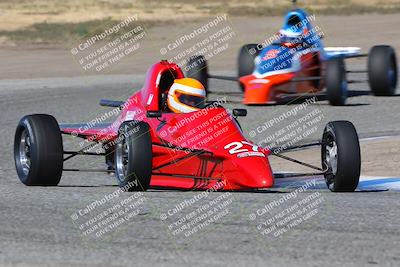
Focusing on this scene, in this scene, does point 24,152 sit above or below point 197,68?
above

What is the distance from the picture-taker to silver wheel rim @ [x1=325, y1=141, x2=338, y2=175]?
1115 cm

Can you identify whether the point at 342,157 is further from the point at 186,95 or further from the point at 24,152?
the point at 24,152

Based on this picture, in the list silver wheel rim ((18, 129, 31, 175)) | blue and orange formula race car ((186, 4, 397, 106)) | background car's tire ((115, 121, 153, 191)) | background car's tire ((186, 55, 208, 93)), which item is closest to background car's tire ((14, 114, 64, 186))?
silver wheel rim ((18, 129, 31, 175))

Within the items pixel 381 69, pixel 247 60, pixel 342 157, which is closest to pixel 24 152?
pixel 342 157

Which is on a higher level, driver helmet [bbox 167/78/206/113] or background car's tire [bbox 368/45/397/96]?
driver helmet [bbox 167/78/206/113]

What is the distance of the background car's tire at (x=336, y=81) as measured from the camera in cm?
2054

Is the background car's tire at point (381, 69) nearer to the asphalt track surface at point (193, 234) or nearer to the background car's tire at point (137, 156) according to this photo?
the asphalt track surface at point (193, 234)

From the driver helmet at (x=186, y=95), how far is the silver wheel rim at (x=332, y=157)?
1.69 metres

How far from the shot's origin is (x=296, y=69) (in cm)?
2123

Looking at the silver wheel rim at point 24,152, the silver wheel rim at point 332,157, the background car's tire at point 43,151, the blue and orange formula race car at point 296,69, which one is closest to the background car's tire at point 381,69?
the blue and orange formula race car at point 296,69

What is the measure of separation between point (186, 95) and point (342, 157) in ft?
7.53

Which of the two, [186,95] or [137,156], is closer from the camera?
[137,156]

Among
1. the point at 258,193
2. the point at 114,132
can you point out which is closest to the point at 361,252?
the point at 258,193

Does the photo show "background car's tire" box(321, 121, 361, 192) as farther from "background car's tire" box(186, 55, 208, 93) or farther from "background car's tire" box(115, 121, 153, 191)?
"background car's tire" box(186, 55, 208, 93)
